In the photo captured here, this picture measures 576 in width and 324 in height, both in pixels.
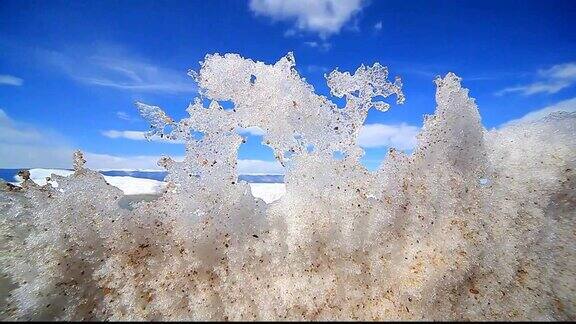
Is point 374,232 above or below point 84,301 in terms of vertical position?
above

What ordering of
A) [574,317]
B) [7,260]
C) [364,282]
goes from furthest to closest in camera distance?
[7,260] < [364,282] < [574,317]

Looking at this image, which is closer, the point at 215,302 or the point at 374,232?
the point at 215,302

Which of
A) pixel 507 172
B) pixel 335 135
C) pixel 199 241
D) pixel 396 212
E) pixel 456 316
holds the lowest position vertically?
pixel 456 316

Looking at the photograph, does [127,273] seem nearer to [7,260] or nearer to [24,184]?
[7,260]

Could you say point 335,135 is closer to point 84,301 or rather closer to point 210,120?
point 210,120

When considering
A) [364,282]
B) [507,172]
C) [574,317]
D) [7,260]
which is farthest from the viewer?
[507,172]

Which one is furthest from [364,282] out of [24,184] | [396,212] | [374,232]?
[24,184]

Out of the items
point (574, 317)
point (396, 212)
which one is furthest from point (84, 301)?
point (574, 317)
